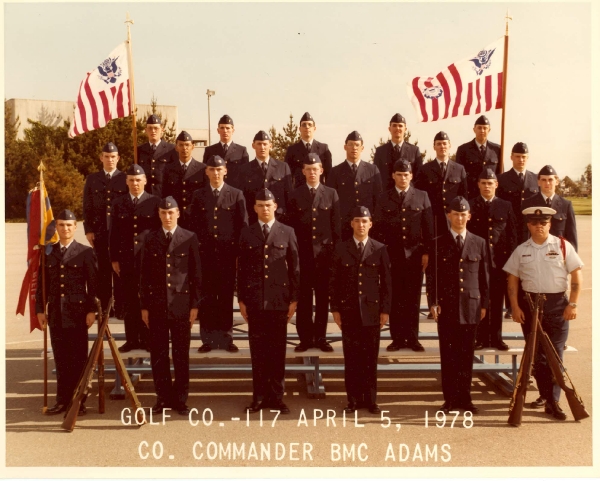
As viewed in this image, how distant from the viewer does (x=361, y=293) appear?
261 inches

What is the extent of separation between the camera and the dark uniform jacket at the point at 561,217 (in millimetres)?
7250

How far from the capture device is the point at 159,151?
A: 26.9 ft

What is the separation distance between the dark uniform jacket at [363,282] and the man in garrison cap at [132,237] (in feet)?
6.89

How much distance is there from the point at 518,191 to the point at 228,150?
3.50m

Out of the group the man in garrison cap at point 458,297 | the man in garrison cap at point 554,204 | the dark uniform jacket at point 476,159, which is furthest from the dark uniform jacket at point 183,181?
the man in garrison cap at point 554,204

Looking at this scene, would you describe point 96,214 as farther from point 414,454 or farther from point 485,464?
point 485,464

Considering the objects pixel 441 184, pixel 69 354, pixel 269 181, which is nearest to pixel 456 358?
pixel 441 184

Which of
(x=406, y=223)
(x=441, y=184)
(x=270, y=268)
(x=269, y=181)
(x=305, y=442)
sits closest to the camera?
(x=305, y=442)

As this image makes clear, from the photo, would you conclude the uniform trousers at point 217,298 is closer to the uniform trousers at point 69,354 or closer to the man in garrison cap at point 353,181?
the uniform trousers at point 69,354

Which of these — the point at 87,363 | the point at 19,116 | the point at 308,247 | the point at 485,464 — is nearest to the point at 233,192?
the point at 308,247

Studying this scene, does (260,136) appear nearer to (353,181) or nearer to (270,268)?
(353,181)

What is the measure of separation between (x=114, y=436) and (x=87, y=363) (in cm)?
76

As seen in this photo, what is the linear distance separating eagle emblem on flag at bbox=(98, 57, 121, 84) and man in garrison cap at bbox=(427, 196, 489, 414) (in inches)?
180

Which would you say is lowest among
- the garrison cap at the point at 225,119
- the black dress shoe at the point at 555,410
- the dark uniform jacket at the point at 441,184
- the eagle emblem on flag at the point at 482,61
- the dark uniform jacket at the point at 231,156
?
the black dress shoe at the point at 555,410
